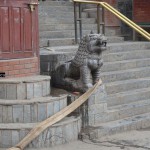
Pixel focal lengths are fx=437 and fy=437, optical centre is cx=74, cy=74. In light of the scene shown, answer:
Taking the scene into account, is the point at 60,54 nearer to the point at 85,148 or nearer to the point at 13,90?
the point at 13,90

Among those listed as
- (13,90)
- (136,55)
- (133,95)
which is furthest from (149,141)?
(136,55)

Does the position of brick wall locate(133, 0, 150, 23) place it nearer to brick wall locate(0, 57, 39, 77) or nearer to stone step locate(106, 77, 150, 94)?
stone step locate(106, 77, 150, 94)

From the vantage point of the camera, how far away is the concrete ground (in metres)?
6.48

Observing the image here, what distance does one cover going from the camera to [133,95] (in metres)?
8.37

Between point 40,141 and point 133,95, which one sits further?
point 133,95

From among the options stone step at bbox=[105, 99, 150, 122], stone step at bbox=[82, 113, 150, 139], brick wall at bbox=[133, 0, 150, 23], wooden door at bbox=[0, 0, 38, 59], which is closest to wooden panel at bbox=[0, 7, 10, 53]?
wooden door at bbox=[0, 0, 38, 59]

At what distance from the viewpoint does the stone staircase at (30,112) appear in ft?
20.8

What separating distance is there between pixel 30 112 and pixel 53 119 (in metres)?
0.36

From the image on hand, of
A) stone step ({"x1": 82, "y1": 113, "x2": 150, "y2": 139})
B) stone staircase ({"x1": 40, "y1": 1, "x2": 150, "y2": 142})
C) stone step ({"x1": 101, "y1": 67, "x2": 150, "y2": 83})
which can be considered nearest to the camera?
stone step ({"x1": 82, "y1": 113, "x2": 150, "y2": 139})

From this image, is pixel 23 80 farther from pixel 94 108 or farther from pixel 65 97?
pixel 94 108

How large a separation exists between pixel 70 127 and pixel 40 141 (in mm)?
554

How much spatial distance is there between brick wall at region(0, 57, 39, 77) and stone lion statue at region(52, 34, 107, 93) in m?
0.55

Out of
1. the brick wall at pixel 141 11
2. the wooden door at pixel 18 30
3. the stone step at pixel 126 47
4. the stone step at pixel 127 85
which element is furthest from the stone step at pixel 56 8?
the wooden door at pixel 18 30

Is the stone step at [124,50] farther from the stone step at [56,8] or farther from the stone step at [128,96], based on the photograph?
the stone step at [56,8]
